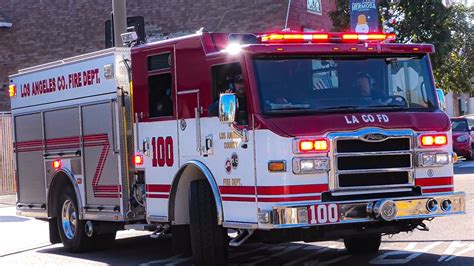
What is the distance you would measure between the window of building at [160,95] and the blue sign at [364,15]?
8750mm

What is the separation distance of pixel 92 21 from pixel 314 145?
904 inches

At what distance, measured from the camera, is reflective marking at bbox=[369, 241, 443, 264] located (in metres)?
9.55

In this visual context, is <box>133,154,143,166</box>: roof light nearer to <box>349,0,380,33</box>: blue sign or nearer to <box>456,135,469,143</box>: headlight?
<box>349,0,380,33</box>: blue sign

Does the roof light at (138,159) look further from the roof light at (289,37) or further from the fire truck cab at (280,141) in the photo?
the roof light at (289,37)

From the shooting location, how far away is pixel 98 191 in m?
11.1

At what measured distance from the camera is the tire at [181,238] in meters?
9.59

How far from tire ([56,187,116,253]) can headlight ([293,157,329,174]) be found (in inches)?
177

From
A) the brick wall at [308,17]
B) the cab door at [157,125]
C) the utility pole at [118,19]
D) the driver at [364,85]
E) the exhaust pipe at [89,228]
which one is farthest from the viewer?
the brick wall at [308,17]

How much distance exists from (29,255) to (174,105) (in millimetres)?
3950

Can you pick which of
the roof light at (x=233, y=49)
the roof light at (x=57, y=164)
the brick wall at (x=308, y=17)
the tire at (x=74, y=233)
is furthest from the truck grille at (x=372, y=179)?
the brick wall at (x=308, y=17)

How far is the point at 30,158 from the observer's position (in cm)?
1280

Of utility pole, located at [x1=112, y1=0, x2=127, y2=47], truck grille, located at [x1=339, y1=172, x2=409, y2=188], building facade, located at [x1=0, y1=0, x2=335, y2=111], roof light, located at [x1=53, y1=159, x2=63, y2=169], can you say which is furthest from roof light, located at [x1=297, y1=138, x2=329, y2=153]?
building facade, located at [x1=0, y1=0, x2=335, y2=111]

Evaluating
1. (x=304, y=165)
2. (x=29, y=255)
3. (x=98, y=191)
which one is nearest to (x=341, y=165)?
(x=304, y=165)

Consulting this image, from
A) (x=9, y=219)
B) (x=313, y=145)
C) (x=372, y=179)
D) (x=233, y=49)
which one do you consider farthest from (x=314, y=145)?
(x=9, y=219)
